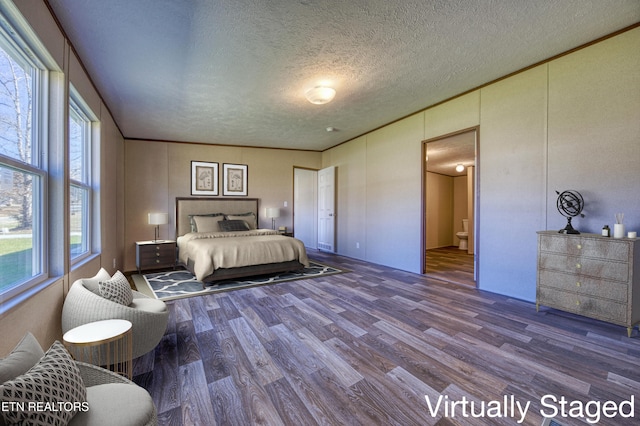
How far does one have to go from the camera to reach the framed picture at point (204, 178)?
19.7 ft

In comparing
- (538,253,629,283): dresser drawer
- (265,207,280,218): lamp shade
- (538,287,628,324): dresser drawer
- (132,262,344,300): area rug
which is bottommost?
(132,262,344,300): area rug

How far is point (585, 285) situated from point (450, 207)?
6.36 m

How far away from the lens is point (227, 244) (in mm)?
4266

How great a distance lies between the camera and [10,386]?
0.80m

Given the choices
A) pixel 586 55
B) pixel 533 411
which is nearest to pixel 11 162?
pixel 533 411

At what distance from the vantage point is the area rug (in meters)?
3.77

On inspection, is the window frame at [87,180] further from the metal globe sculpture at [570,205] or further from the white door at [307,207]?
the metal globe sculpture at [570,205]

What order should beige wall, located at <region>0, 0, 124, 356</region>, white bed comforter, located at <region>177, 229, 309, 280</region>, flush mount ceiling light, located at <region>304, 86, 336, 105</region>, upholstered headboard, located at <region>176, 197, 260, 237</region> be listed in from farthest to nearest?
upholstered headboard, located at <region>176, 197, 260, 237</region>
white bed comforter, located at <region>177, 229, 309, 280</region>
flush mount ceiling light, located at <region>304, 86, 336, 105</region>
beige wall, located at <region>0, 0, 124, 356</region>

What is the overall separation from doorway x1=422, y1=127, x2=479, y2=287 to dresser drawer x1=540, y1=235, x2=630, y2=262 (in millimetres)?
1998

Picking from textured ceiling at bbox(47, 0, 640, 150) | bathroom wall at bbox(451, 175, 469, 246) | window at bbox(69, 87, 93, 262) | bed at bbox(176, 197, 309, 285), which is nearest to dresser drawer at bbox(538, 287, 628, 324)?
textured ceiling at bbox(47, 0, 640, 150)

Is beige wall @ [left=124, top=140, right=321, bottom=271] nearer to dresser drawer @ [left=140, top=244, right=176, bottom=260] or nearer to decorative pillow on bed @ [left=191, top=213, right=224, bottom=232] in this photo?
decorative pillow on bed @ [left=191, top=213, right=224, bottom=232]

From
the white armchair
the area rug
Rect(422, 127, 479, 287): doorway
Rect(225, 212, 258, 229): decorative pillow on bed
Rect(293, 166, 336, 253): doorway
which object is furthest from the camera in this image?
Rect(293, 166, 336, 253): doorway

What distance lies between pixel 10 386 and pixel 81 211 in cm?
305

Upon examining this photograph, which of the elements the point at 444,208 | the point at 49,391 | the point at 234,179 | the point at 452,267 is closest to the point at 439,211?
the point at 444,208
